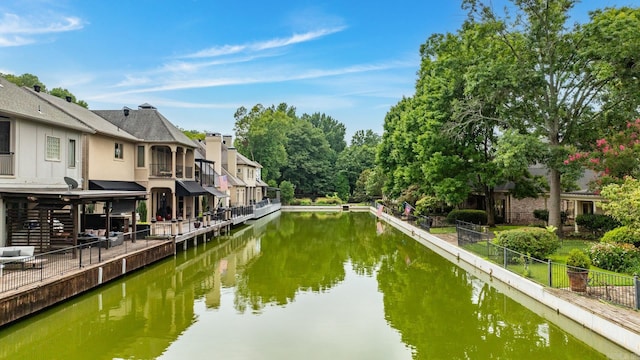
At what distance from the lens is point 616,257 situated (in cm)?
1567

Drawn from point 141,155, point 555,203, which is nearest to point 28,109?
point 141,155

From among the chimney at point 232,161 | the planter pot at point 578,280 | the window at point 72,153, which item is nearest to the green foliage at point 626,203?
the planter pot at point 578,280

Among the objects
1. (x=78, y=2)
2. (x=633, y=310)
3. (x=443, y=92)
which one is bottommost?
(x=633, y=310)

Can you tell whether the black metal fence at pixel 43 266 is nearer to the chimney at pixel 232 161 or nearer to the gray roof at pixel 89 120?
the gray roof at pixel 89 120

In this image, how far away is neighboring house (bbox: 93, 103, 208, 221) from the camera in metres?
29.5

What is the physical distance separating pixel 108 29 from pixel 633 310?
110 feet

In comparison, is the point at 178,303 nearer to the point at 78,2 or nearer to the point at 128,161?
the point at 128,161

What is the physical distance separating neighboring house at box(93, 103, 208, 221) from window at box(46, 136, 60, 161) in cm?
893

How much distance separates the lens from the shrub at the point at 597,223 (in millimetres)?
23797

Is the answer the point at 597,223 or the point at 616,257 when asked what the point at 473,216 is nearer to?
the point at 597,223

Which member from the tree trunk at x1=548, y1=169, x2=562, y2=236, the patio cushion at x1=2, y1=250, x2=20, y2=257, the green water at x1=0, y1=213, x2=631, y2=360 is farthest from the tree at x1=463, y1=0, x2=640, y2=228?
the patio cushion at x1=2, y1=250, x2=20, y2=257

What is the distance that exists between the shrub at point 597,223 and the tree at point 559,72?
7.24 ft

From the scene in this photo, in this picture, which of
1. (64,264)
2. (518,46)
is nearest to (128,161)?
(64,264)

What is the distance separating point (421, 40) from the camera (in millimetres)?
37375
